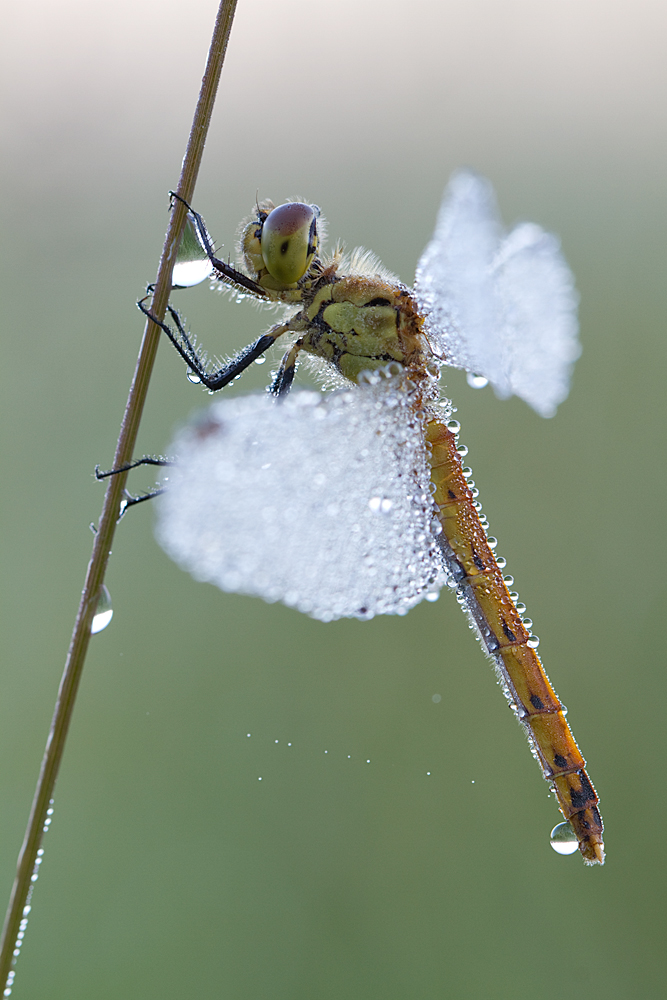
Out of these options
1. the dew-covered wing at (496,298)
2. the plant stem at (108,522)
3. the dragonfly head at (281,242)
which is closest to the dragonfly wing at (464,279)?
the dew-covered wing at (496,298)

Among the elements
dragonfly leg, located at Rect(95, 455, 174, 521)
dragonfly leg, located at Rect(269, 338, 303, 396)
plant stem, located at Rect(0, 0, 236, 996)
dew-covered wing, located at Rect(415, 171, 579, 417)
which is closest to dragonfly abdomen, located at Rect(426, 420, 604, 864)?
dew-covered wing, located at Rect(415, 171, 579, 417)

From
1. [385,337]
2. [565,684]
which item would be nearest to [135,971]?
[565,684]

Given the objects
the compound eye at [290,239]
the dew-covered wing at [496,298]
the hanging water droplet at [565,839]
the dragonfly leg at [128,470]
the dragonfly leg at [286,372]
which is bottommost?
the hanging water droplet at [565,839]

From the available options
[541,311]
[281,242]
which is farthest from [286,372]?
[541,311]

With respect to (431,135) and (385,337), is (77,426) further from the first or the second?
(431,135)

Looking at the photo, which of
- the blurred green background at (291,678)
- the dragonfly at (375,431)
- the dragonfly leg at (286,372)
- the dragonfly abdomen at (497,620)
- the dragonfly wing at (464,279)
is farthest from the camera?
the blurred green background at (291,678)

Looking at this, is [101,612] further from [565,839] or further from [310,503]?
[565,839]

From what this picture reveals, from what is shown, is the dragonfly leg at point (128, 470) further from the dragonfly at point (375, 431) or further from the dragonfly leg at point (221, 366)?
the dragonfly leg at point (221, 366)
